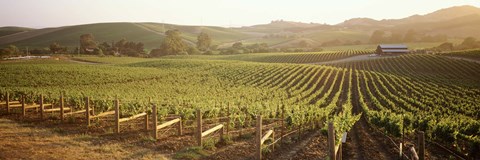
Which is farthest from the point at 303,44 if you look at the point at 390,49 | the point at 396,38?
the point at 390,49

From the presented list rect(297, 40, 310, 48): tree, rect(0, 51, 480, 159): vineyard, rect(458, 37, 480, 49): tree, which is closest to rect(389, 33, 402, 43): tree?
rect(458, 37, 480, 49): tree

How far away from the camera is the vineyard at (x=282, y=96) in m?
16.7

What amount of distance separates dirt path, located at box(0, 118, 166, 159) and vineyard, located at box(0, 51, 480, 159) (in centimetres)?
245

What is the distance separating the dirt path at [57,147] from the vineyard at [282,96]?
2.45m

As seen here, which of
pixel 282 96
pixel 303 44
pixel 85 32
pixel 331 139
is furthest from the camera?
pixel 85 32

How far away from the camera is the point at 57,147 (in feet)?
40.0

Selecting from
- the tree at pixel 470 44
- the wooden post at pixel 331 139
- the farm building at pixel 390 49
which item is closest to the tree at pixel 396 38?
the tree at pixel 470 44

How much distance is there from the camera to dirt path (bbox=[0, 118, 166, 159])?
11.1 metres

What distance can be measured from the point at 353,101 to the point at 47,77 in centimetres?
4088

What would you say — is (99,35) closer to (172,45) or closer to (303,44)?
(172,45)

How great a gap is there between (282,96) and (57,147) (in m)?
26.1

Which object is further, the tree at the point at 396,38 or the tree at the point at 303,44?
the tree at the point at 303,44

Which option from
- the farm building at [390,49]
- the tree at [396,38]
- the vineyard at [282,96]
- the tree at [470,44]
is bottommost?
the vineyard at [282,96]

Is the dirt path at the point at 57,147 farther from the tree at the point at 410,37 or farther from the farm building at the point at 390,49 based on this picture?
the tree at the point at 410,37
